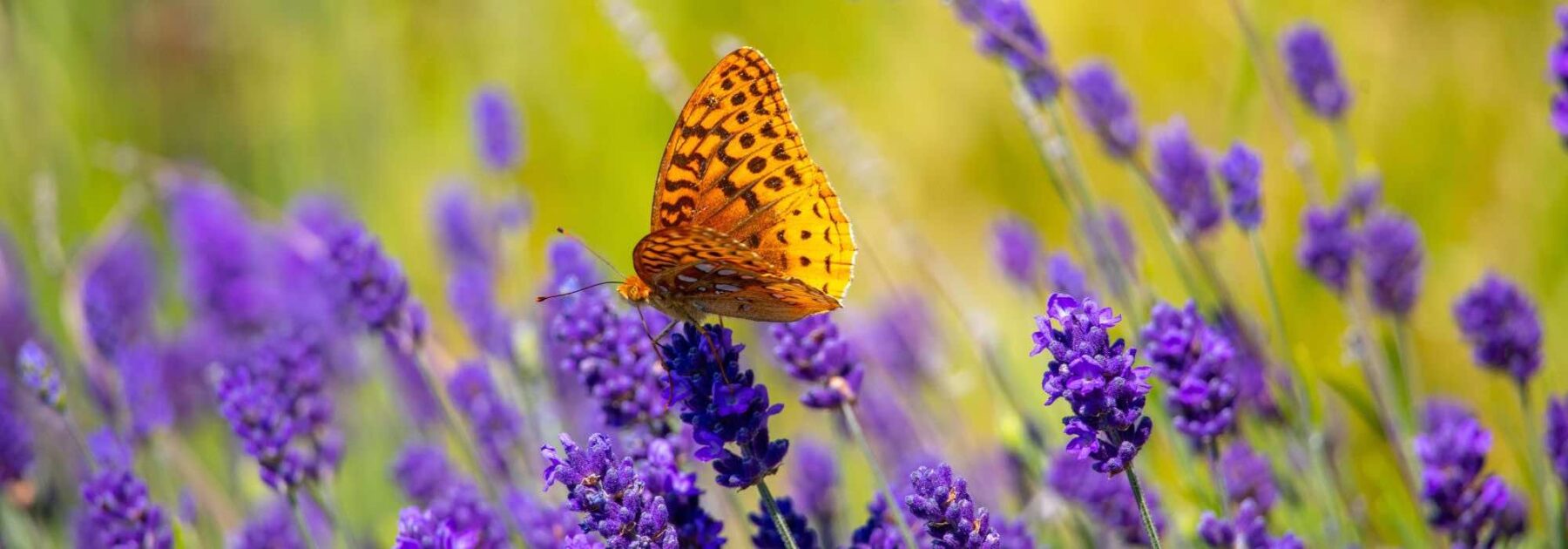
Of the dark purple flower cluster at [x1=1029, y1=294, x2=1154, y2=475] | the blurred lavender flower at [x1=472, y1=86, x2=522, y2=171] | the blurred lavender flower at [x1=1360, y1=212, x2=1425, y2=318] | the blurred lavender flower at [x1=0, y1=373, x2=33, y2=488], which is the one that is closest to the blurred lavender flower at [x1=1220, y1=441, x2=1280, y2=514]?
the blurred lavender flower at [x1=1360, y1=212, x2=1425, y2=318]

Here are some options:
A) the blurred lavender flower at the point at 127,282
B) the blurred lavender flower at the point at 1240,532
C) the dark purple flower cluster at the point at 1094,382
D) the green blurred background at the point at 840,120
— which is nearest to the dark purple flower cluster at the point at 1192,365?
the blurred lavender flower at the point at 1240,532

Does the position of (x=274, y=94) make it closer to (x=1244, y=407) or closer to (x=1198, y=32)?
(x=1198, y=32)

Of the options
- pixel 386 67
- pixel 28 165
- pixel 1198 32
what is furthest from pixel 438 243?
pixel 1198 32

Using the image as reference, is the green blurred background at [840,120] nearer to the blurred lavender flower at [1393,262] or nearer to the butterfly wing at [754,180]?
the blurred lavender flower at [1393,262]

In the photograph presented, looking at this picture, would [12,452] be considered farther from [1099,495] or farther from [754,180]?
[1099,495]

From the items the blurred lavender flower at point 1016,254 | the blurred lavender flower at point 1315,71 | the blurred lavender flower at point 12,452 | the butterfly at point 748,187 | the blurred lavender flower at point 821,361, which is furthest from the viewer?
the blurred lavender flower at point 1016,254

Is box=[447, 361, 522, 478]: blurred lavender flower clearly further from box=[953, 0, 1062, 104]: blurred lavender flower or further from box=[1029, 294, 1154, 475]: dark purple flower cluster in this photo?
box=[1029, 294, 1154, 475]: dark purple flower cluster

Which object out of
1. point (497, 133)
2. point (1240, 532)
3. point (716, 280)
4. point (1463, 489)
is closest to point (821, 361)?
point (716, 280)
